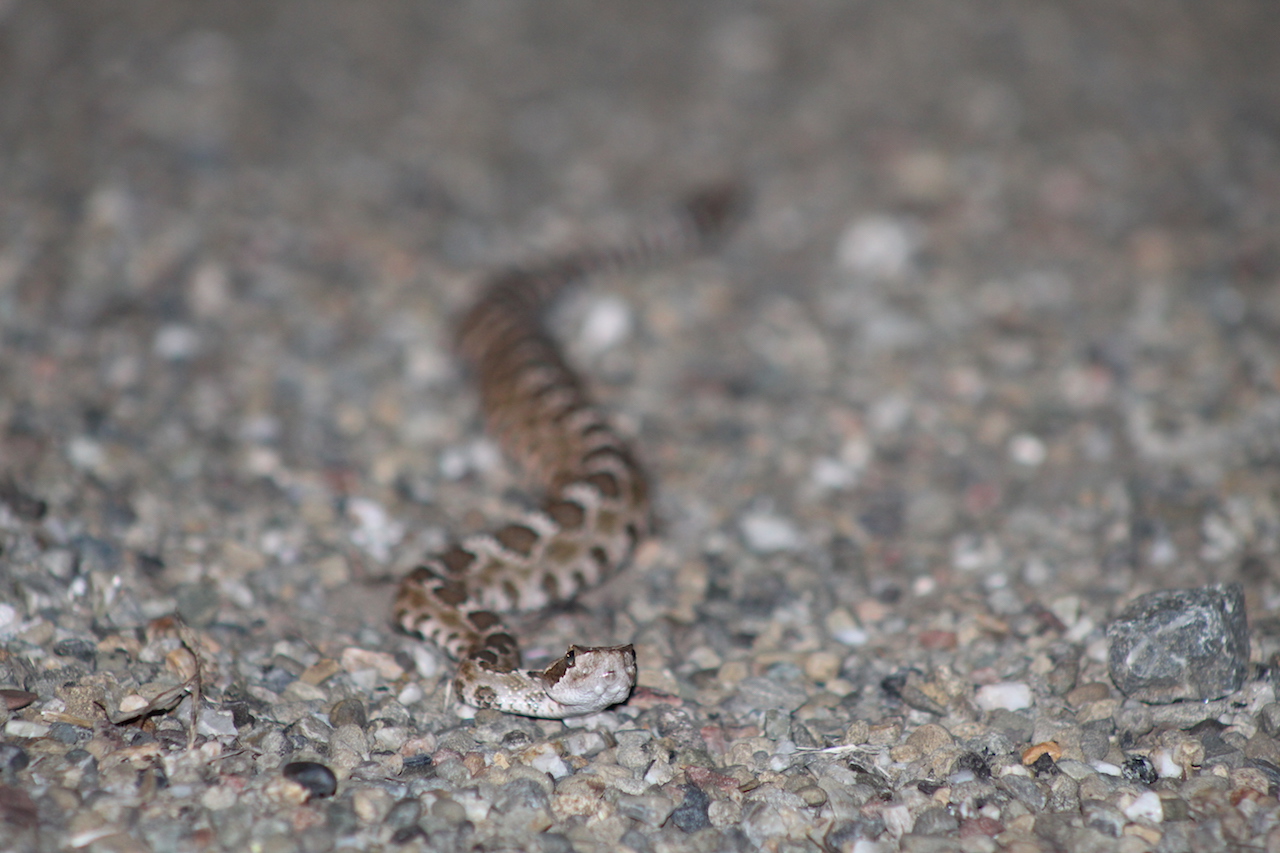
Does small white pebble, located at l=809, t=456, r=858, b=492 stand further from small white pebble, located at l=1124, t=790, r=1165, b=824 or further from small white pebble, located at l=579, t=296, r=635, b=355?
small white pebble, located at l=1124, t=790, r=1165, b=824

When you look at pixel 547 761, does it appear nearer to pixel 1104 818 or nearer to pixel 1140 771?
pixel 1104 818

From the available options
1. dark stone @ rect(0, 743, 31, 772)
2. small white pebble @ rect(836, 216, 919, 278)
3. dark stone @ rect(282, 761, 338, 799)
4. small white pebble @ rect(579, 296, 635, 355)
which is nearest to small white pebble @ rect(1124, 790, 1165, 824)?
dark stone @ rect(282, 761, 338, 799)

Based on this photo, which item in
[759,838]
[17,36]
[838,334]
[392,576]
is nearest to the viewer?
[759,838]

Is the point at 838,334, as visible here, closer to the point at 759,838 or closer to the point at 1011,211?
the point at 1011,211

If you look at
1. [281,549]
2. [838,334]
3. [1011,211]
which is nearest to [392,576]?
[281,549]

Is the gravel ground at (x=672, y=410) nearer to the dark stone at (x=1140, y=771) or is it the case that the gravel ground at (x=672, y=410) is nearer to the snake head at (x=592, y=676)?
the dark stone at (x=1140, y=771)

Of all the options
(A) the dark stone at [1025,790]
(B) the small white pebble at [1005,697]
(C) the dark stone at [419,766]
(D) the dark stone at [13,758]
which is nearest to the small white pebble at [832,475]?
(B) the small white pebble at [1005,697]

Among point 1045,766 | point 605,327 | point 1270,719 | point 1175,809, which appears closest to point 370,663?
point 1045,766
